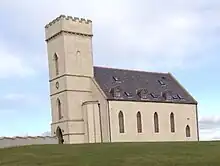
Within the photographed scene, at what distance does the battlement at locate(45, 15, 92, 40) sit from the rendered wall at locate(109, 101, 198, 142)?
34.0 feet

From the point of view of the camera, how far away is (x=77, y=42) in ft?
195

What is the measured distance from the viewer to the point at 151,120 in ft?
204

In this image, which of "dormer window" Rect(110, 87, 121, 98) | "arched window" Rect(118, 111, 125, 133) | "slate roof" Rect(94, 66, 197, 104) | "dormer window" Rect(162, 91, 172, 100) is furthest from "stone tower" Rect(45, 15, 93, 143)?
"dormer window" Rect(162, 91, 172, 100)

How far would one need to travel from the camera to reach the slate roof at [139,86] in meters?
59.9

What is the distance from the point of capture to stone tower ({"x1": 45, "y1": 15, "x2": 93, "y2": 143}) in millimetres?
57531

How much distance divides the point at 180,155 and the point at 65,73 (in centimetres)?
3064

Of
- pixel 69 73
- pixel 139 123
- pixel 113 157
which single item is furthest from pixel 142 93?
pixel 113 157

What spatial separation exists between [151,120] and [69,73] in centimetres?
1320

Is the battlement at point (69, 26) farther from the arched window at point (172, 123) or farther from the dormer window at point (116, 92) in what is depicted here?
the arched window at point (172, 123)

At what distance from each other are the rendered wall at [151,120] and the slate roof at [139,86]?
88 cm

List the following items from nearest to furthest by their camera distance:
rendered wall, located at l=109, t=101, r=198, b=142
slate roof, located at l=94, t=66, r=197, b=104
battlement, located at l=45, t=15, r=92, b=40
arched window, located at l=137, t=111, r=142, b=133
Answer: rendered wall, located at l=109, t=101, r=198, b=142
battlement, located at l=45, t=15, r=92, b=40
slate roof, located at l=94, t=66, r=197, b=104
arched window, located at l=137, t=111, r=142, b=133

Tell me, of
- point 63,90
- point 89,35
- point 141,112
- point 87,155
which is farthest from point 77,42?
point 87,155

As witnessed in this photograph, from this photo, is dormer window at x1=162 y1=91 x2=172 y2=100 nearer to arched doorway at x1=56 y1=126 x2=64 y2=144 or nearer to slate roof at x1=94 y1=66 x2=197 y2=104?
slate roof at x1=94 y1=66 x2=197 y2=104

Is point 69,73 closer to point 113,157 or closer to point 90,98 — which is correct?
point 90,98
